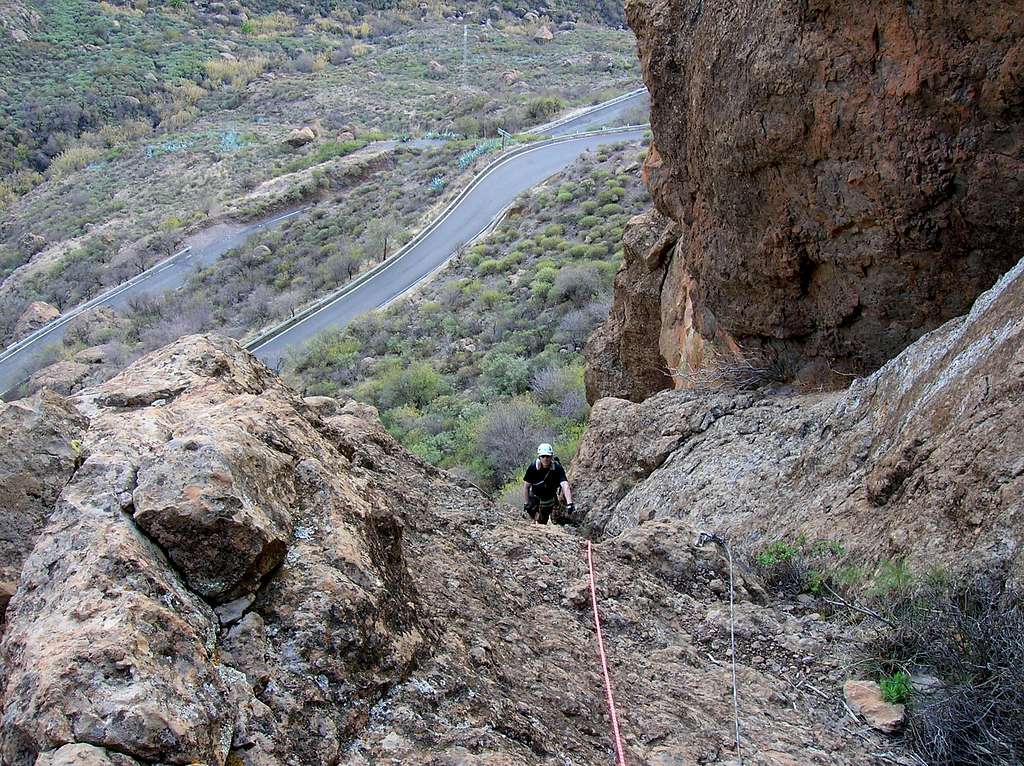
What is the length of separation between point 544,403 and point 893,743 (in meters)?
13.2

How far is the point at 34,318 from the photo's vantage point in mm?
31156

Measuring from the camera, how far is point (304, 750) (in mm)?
2461

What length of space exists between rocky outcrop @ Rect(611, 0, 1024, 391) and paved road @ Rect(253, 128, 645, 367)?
17.5 meters

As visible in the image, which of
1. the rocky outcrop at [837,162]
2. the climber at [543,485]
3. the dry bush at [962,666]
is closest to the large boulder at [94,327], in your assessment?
the climber at [543,485]

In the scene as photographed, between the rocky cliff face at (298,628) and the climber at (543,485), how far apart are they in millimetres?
2779

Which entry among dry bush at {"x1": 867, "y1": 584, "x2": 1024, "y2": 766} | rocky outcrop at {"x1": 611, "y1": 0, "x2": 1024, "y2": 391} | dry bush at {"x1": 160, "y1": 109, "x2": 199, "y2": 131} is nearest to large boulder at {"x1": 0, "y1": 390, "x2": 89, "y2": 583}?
dry bush at {"x1": 867, "y1": 584, "x2": 1024, "y2": 766}

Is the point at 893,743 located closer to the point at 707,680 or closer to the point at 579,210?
the point at 707,680

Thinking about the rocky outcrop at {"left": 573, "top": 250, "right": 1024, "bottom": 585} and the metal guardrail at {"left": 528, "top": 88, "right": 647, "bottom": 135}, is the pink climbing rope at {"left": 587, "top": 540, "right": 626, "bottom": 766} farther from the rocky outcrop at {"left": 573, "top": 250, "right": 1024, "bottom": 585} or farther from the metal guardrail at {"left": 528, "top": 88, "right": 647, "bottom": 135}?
the metal guardrail at {"left": 528, "top": 88, "right": 647, "bottom": 135}

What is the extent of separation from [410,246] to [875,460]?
2697cm

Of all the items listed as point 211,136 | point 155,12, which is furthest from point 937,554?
point 155,12

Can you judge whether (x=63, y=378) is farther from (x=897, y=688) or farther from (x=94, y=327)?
(x=897, y=688)

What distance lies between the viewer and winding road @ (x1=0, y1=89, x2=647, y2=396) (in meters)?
27.0

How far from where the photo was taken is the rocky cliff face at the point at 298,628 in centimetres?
229

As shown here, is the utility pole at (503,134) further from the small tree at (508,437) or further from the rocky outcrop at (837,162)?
the rocky outcrop at (837,162)
